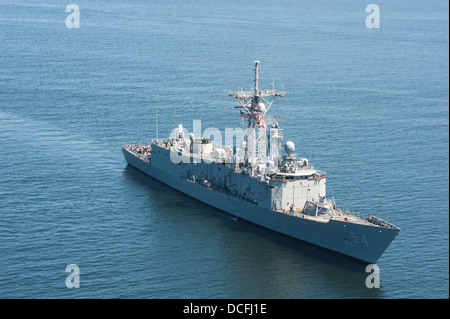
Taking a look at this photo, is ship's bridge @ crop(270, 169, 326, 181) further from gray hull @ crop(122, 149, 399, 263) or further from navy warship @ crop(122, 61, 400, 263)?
gray hull @ crop(122, 149, 399, 263)

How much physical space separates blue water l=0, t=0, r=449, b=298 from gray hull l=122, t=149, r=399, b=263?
3.74ft

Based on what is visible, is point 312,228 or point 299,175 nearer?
point 312,228

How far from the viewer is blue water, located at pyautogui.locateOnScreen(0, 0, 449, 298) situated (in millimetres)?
52625

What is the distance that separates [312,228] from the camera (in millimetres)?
57688

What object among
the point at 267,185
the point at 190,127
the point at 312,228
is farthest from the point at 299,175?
the point at 190,127

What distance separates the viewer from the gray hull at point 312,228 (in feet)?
176

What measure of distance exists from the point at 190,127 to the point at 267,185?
31.0m

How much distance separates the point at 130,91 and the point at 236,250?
189ft

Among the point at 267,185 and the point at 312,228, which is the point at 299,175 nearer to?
the point at 267,185

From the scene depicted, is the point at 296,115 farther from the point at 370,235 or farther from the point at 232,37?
the point at 232,37

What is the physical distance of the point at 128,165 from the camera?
3255 inches

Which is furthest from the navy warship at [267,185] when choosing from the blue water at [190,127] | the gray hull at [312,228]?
the blue water at [190,127]

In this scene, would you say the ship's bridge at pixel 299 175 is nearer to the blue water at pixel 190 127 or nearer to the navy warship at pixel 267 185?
the navy warship at pixel 267 185

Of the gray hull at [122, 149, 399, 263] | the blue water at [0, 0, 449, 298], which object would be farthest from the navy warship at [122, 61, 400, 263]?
the blue water at [0, 0, 449, 298]
